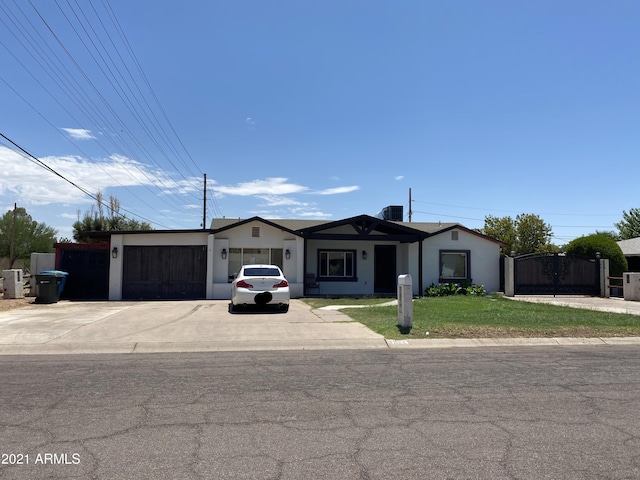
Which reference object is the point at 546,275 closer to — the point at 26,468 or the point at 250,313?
the point at 250,313

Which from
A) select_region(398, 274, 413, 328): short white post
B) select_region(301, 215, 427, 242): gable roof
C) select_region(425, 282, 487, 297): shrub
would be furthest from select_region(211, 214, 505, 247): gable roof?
select_region(398, 274, 413, 328): short white post

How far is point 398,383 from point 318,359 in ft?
6.72

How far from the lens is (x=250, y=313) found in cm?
1509

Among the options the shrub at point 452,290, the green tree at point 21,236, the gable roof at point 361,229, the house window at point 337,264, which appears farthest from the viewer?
the green tree at point 21,236

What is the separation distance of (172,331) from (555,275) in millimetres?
18922

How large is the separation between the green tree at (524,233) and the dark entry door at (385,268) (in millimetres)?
21577

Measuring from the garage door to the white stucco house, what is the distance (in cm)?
4

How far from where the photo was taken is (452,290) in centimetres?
2291

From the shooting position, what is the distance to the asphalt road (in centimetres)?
400

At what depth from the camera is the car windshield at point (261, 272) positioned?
15.8 metres

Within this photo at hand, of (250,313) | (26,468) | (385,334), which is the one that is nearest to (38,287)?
(250,313)

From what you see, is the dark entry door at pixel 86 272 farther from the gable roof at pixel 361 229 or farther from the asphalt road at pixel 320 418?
the asphalt road at pixel 320 418

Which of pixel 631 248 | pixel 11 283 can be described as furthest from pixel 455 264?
pixel 11 283

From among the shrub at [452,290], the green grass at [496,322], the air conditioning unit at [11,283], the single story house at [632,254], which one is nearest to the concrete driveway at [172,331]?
the green grass at [496,322]
